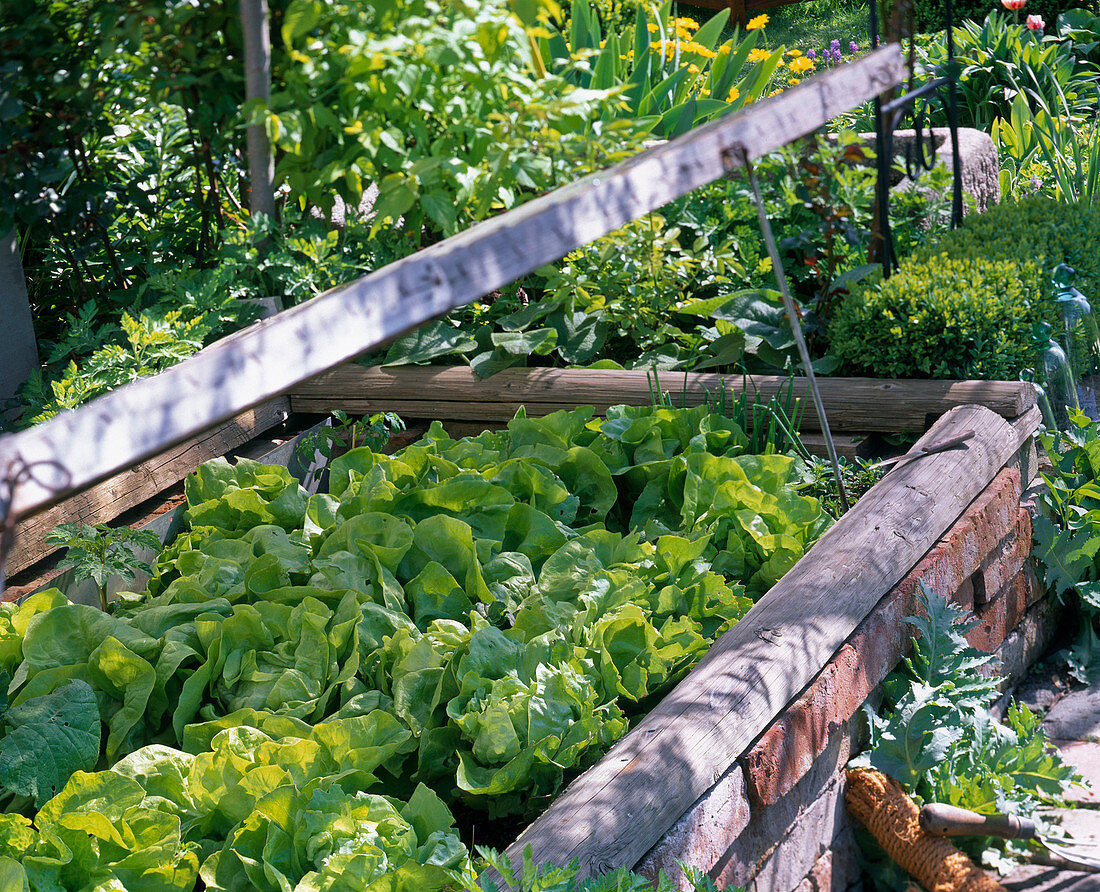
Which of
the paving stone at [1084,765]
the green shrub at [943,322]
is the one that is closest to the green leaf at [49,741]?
the paving stone at [1084,765]

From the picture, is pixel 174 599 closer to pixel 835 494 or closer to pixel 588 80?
pixel 835 494

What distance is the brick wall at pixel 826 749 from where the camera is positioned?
1663mm

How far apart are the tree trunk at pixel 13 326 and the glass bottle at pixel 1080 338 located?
3.42m

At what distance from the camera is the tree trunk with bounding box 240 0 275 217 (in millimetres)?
2311

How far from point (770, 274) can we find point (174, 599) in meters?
2.54

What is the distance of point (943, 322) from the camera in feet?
10.0

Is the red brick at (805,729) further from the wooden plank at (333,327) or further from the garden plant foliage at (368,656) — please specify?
the wooden plank at (333,327)

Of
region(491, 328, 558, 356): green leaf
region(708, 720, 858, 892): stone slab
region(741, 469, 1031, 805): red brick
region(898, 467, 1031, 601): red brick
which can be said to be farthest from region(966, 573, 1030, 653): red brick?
region(491, 328, 558, 356): green leaf

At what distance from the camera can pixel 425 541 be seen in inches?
85.4

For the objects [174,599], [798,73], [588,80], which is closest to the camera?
[174,599]

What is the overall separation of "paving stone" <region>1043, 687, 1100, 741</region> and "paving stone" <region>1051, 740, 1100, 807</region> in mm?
32

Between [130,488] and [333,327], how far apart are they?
2.20 m

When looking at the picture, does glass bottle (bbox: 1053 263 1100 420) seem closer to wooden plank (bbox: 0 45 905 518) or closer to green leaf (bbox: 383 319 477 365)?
green leaf (bbox: 383 319 477 365)

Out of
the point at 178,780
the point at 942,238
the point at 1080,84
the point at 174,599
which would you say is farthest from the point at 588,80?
the point at 1080,84
